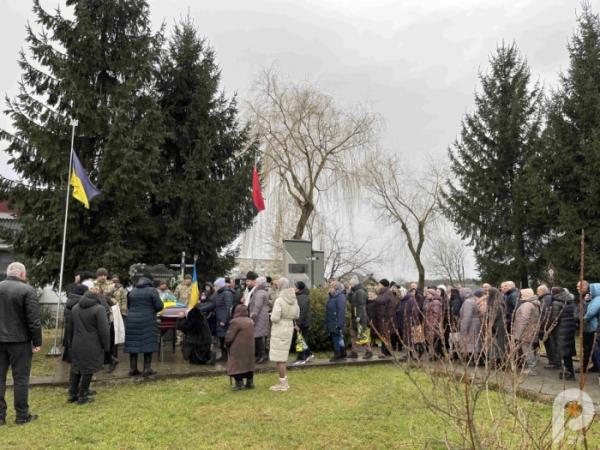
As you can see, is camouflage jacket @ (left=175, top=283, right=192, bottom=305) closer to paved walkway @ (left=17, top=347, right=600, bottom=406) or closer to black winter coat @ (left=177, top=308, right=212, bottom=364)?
paved walkway @ (left=17, top=347, right=600, bottom=406)

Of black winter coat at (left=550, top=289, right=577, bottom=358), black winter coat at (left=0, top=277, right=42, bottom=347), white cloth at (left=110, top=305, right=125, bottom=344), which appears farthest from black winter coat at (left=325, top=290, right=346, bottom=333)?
black winter coat at (left=0, top=277, right=42, bottom=347)

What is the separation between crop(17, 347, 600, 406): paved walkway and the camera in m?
8.34

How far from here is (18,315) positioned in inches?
256

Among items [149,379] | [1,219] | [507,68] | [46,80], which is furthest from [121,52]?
[507,68]

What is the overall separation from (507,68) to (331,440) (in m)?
23.0

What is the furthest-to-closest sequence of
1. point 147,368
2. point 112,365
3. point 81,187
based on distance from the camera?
point 81,187, point 112,365, point 147,368

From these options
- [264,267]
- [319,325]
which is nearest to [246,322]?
[319,325]

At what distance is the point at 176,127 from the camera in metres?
16.8

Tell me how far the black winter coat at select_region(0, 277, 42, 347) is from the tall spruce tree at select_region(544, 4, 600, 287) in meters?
16.9

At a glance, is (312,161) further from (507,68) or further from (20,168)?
(20,168)

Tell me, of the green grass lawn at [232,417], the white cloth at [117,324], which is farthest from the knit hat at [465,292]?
Answer: the white cloth at [117,324]

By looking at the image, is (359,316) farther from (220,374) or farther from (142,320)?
(142,320)

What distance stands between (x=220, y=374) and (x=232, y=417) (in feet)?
9.79

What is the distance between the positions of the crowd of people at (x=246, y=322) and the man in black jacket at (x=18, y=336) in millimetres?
12
